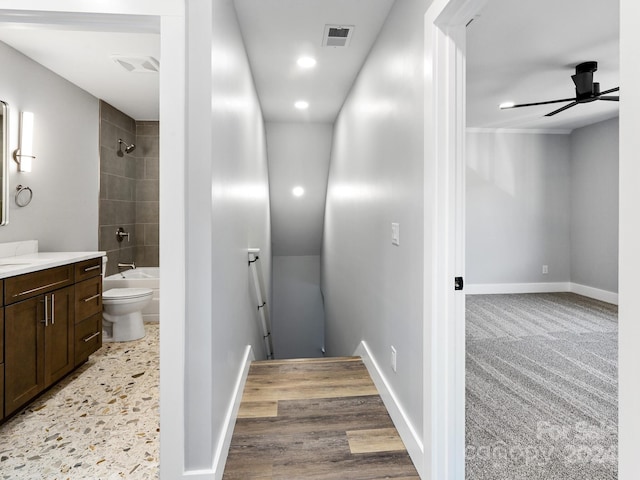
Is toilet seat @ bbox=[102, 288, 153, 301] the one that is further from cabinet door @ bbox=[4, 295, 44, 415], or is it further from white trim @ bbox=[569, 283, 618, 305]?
white trim @ bbox=[569, 283, 618, 305]

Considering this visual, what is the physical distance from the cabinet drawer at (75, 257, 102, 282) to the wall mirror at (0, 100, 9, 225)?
0.64m

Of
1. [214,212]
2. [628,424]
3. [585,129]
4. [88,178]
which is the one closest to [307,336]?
[88,178]

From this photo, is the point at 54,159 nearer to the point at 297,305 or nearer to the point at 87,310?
the point at 87,310

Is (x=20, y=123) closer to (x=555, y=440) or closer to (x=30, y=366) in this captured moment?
(x=30, y=366)

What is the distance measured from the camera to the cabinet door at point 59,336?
2.37m

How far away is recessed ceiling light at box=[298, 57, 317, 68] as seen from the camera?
281 cm

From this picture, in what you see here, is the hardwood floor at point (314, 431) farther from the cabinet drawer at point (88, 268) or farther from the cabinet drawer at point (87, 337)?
the cabinet drawer at point (88, 268)

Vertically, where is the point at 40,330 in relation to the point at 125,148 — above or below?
below

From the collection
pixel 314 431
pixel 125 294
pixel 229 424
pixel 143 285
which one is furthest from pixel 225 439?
pixel 143 285

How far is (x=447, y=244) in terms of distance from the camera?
1453mm

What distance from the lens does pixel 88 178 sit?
3812 millimetres

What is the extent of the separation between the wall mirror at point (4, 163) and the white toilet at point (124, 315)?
3.20 ft

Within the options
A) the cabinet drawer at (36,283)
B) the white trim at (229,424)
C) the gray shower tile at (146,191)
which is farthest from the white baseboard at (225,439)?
the gray shower tile at (146,191)

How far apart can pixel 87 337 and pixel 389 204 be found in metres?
2.57
